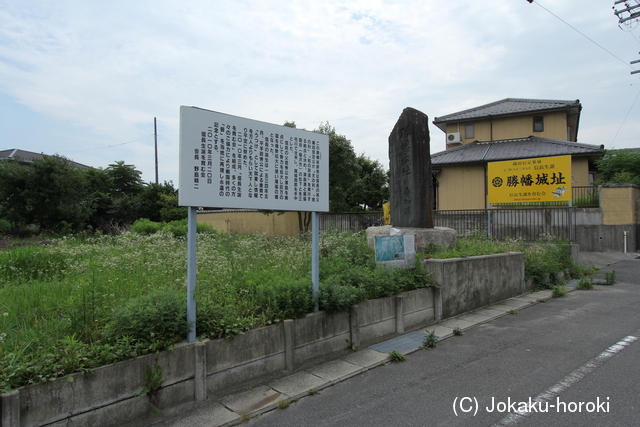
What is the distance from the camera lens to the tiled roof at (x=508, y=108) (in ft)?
75.6

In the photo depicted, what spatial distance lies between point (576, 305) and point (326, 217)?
14.7m

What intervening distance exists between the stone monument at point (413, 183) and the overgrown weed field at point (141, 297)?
0.87 meters

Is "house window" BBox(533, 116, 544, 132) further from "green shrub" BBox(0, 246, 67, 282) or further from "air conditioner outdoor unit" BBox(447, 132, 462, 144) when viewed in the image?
"green shrub" BBox(0, 246, 67, 282)

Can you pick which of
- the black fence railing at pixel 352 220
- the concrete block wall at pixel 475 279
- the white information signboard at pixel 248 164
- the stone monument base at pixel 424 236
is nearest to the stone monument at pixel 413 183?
the stone monument base at pixel 424 236

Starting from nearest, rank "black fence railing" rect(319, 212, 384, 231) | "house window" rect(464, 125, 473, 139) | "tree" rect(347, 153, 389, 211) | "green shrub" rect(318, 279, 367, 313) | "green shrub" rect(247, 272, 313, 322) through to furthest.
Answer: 1. "green shrub" rect(247, 272, 313, 322)
2. "green shrub" rect(318, 279, 367, 313)
3. "black fence railing" rect(319, 212, 384, 231)
4. "house window" rect(464, 125, 473, 139)
5. "tree" rect(347, 153, 389, 211)

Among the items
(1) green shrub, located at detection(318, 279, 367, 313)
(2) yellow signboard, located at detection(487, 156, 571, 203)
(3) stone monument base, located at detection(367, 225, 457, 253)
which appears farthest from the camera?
(2) yellow signboard, located at detection(487, 156, 571, 203)

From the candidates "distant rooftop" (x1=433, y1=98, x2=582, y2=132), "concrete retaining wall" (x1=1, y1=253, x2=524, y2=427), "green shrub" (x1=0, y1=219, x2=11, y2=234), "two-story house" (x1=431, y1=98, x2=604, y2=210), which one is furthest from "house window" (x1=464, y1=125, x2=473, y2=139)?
"green shrub" (x1=0, y1=219, x2=11, y2=234)

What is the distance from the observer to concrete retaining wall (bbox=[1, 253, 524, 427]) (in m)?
2.80

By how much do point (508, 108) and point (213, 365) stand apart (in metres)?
27.5

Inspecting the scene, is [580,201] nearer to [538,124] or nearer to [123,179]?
[538,124]

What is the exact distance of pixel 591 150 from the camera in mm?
19875

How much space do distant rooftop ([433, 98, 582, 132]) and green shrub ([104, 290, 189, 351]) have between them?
26.1 meters

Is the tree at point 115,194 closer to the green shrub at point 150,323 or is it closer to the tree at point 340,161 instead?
the tree at point 340,161

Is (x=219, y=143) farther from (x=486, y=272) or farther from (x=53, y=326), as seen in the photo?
(x=486, y=272)
